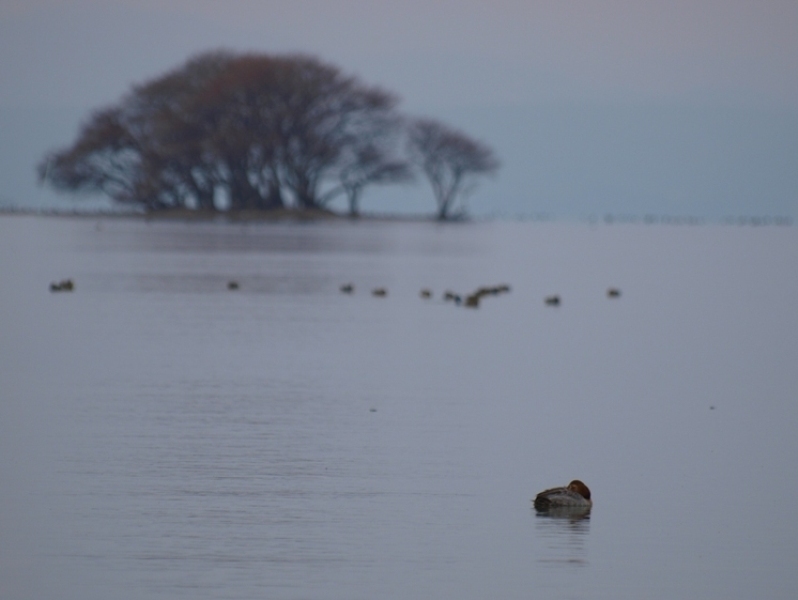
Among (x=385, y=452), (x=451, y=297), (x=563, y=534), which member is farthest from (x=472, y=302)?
(x=563, y=534)

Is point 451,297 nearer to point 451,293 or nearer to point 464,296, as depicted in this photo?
point 451,293

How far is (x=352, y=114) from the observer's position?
10119cm

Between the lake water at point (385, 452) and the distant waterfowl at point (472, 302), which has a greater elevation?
the distant waterfowl at point (472, 302)

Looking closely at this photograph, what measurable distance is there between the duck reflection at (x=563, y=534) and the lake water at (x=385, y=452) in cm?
3

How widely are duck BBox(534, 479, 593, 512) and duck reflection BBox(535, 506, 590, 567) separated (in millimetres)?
23

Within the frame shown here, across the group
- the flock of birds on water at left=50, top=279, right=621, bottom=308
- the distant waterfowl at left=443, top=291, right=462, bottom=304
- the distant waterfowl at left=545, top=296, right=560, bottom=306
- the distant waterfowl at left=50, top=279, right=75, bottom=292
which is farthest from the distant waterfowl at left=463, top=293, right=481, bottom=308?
the distant waterfowl at left=50, top=279, right=75, bottom=292

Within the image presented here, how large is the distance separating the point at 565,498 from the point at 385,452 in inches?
101

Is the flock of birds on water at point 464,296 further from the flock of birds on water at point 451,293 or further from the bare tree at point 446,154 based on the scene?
the bare tree at point 446,154

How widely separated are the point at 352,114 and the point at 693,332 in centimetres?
7644

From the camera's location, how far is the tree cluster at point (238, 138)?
97.6 metres

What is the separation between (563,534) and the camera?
10.1 meters

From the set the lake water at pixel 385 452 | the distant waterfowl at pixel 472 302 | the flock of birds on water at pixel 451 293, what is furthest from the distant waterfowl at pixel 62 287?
the distant waterfowl at pixel 472 302

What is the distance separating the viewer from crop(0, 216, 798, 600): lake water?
9.05 metres

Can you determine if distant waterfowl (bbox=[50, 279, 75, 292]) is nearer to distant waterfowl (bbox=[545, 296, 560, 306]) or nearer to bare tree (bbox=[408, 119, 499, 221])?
distant waterfowl (bbox=[545, 296, 560, 306])
